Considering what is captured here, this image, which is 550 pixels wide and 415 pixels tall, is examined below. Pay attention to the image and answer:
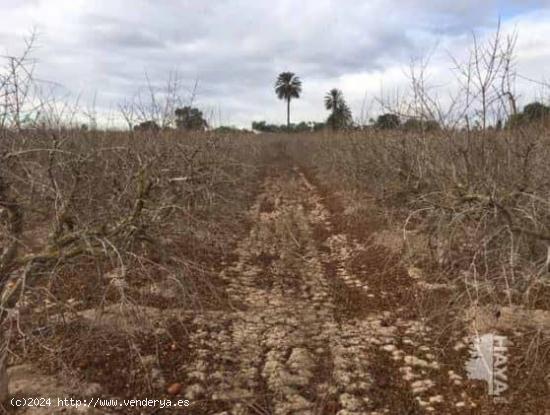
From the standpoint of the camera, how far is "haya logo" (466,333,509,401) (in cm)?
446

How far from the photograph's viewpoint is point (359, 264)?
8.91m

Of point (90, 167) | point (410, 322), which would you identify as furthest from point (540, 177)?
point (90, 167)

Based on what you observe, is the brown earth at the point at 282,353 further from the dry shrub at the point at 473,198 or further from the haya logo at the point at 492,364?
the dry shrub at the point at 473,198

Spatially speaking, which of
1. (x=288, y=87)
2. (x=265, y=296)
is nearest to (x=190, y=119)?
(x=265, y=296)

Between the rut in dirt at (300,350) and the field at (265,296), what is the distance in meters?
0.02

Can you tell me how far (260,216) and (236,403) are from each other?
930cm

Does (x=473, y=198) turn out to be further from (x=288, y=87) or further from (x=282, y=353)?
(x=288, y=87)

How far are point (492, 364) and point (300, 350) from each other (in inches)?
64.0

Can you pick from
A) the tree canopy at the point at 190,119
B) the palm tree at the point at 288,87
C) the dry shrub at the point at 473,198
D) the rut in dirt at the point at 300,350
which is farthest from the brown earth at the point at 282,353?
the palm tree at the point at 288,87

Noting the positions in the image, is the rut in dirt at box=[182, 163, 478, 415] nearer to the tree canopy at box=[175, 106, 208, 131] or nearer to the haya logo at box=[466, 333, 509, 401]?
the haya logo at box=[466, 333, 509, 401]

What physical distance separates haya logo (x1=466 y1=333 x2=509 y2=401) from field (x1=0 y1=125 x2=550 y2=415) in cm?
6

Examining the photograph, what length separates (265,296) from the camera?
7.19m

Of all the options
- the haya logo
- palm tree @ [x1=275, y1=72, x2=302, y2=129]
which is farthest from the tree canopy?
palm tree @ [x1=275, y1=72, x2=302, y2=129]

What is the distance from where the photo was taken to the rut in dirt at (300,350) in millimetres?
4453
